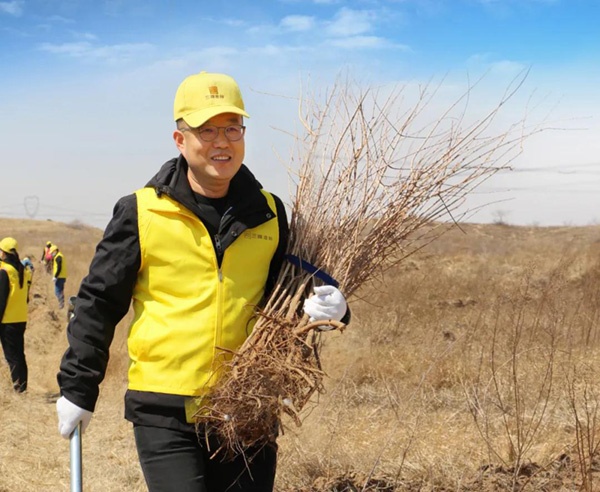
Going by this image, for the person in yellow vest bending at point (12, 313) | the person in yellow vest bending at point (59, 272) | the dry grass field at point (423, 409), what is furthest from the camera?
the person in yellow vest bending at point (59, 272)

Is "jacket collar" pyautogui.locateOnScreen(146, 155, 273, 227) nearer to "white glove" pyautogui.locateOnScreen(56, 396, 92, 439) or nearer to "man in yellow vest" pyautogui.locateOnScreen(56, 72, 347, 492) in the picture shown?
"man in yellow vest" pyautogui.locateOnScreen(56, 72, 347, 492)

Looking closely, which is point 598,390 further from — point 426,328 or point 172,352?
point 172,352

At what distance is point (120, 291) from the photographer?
2.20 meters

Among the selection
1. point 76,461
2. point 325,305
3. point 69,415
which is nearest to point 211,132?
point 325,305

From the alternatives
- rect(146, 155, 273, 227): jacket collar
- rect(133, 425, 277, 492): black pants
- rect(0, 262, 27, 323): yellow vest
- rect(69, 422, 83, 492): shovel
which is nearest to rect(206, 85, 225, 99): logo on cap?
rect(146, 155, 273, 227): jacket collar

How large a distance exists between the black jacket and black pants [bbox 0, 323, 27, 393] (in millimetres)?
5748

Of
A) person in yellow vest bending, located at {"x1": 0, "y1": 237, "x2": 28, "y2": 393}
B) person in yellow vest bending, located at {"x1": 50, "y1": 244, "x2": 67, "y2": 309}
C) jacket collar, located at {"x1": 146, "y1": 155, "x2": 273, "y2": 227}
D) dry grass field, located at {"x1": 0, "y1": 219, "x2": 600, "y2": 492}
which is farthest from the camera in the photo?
person in yellow vest bending, located at {"x1": 50, "y1": 244, "x2": 67, "y2": 309}

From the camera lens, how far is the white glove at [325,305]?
7.34 ft

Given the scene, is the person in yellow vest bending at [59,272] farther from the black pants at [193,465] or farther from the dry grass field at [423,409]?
the black pants at [193,465]

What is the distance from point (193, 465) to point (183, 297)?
49 cm

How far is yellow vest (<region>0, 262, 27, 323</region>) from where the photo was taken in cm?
759

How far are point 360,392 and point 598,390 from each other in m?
1.92

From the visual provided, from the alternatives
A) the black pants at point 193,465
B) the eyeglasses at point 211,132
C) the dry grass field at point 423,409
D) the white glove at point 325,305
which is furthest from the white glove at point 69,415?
the eyeglasses at point 211,132

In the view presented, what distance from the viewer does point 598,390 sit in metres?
5.25
